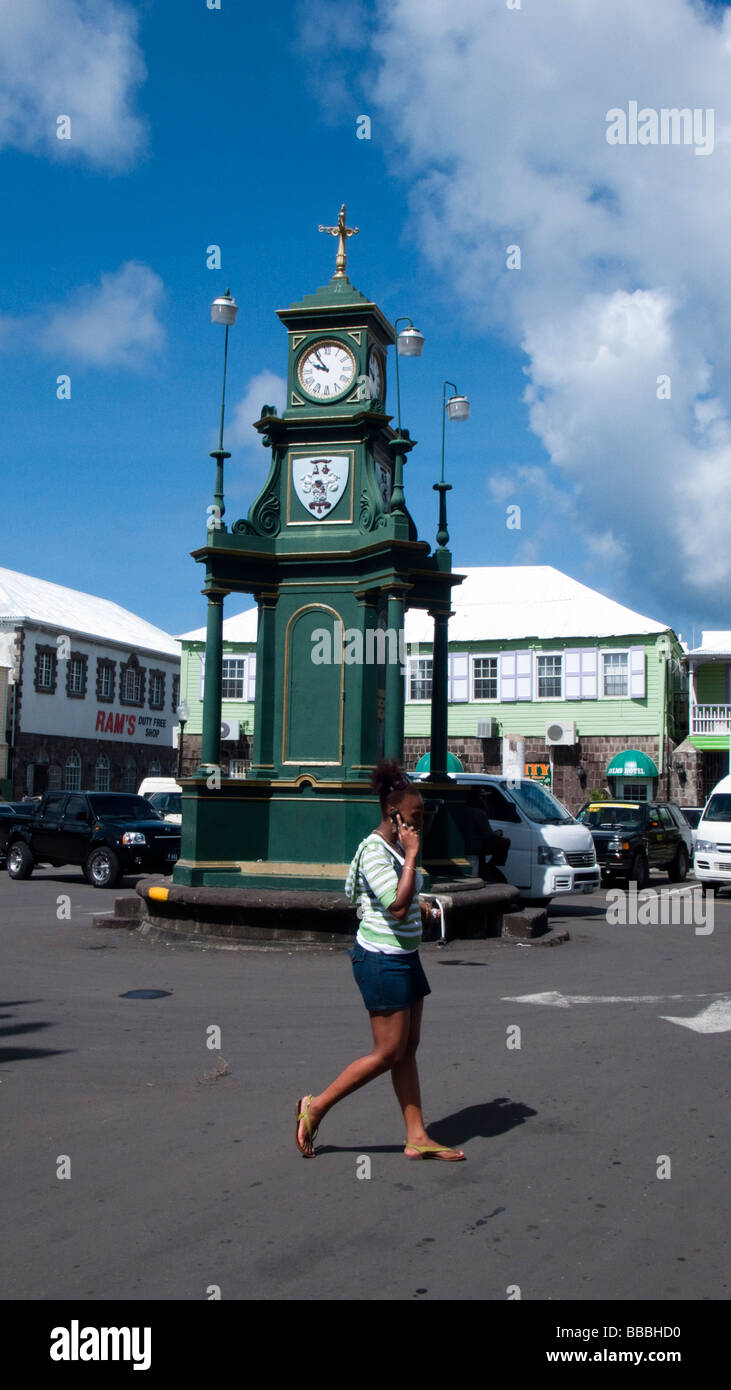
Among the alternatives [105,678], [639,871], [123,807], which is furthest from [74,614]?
[639,871]

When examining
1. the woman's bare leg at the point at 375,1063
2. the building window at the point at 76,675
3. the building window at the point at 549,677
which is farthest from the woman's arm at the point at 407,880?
the building window at the point at 76,675

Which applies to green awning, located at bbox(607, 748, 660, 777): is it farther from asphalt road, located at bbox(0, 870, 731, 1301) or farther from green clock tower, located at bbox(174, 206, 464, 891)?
asphalt road, located at bbox(0, 870, 731, 1301)

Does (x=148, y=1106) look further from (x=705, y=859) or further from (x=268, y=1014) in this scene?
(x=705, y=859)

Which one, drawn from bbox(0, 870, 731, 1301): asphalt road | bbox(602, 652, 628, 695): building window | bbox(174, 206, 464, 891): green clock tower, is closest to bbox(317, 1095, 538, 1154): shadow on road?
bbox(0, 870, 731, 1301): asphalt road

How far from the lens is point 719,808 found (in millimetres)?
20219

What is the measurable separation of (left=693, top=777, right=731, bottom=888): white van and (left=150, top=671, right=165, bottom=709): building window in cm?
4102

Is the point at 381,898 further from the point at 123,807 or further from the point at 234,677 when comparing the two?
the point at 234,677

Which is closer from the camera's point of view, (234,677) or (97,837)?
(97,837)

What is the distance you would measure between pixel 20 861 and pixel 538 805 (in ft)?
34.1

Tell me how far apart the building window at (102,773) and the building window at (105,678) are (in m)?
2.73

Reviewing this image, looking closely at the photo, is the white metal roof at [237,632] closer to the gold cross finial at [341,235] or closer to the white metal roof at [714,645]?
the white metal roof at [714,645]

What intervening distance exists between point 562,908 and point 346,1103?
11769 millimetres

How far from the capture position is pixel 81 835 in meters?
20.4

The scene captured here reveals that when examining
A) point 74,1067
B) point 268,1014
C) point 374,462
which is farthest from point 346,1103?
point 374,462
